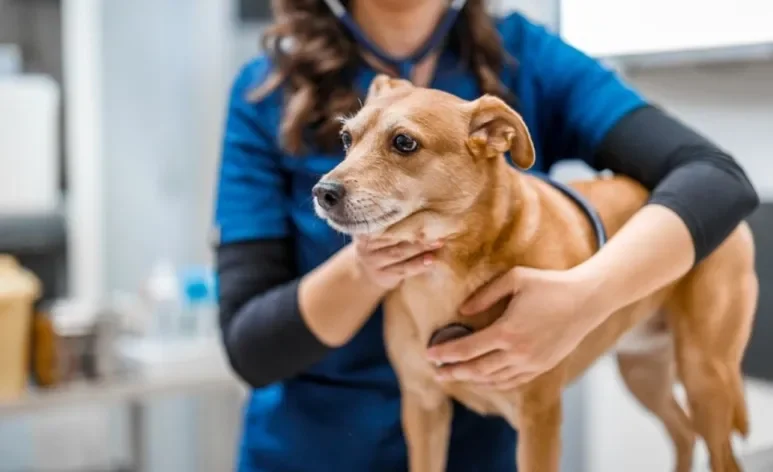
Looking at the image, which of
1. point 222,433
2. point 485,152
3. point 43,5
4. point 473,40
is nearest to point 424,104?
point 485,152

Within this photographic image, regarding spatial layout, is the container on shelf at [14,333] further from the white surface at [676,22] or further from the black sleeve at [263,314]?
the white surface at [676,22]

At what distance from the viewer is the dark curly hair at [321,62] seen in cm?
66

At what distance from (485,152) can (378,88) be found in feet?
0.29

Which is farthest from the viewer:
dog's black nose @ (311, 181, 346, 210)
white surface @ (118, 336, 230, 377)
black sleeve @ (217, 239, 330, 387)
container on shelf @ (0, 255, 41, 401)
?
white surface @ (118, 336, 230, 377)

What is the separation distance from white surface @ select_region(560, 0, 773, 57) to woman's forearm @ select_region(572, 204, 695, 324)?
11cm

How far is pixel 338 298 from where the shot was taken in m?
0.68

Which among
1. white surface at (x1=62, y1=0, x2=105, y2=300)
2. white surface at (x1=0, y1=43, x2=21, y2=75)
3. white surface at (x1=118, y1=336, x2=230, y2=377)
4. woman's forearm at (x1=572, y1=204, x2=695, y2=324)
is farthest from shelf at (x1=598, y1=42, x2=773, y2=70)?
white surface at (x1=0, y1=43, x2=21, y2=75)

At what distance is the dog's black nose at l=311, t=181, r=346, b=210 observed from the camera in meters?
0.50

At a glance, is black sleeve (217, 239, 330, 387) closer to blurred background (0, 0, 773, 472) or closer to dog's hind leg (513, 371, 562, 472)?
dog's hind leg (513, 371, 562, 472)

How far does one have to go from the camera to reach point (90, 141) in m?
2.02

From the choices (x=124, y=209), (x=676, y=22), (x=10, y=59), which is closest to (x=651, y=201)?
(x=676, y=22)

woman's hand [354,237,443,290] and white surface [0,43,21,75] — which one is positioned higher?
woman's hand [354,237,443,290]

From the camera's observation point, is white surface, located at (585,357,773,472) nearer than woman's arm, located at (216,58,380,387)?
Yes

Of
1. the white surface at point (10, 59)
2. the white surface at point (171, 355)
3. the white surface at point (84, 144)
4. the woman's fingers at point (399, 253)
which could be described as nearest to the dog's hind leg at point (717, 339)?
the woman's fingers at point (399, 253)
